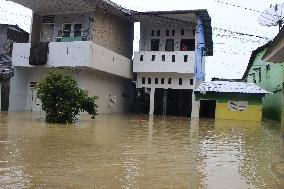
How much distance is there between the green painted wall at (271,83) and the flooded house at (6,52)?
17583 mm

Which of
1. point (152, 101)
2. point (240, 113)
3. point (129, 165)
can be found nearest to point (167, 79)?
point (152, 101)

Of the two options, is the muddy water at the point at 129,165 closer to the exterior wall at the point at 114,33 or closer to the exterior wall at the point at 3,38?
the exterior wall at the point at 114,33

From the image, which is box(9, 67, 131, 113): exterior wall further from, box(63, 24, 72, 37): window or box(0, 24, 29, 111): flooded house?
box(63, 24, 72, 37): window

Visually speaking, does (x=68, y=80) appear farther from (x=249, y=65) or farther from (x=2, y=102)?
(x=249, y=65)

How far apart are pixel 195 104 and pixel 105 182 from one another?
860 inches

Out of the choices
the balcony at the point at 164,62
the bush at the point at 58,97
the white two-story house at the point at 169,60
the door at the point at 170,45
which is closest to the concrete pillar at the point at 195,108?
the white two-story house at the point at 169,60

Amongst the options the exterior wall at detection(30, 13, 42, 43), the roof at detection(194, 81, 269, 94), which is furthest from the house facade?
the exterior wall at detection(30, 13, 42, 43)

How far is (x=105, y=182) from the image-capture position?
504 centimetres

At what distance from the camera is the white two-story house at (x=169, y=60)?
25672 millimetres

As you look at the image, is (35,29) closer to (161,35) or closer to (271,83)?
(161,35)

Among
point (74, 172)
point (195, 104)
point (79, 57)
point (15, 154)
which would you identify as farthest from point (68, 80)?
point (195, 104)

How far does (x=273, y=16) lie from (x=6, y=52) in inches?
697

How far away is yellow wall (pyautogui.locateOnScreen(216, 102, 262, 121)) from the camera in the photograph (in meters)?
25.9

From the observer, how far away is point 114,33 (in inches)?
1044
